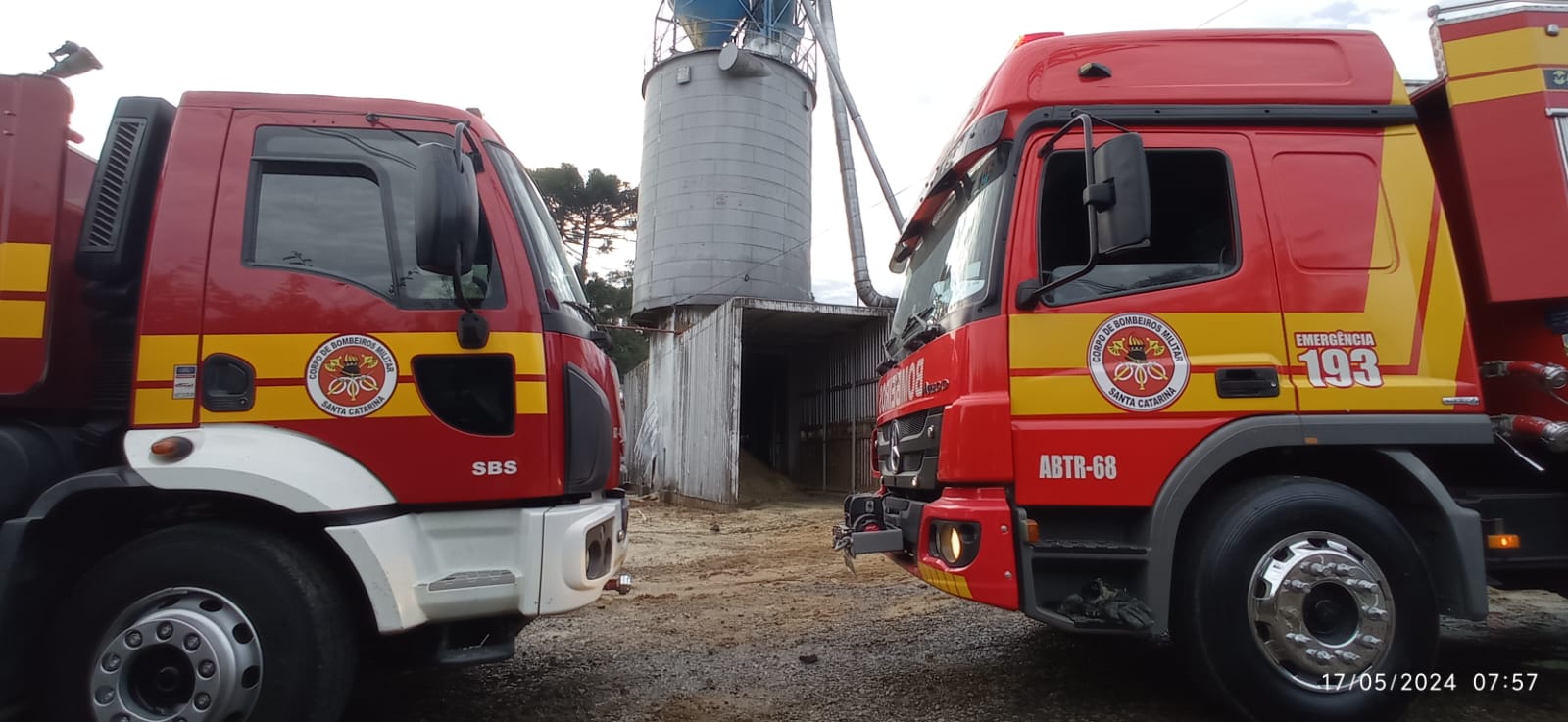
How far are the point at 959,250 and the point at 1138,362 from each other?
987mm

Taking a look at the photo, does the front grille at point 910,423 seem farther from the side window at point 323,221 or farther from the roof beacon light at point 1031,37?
the side window at point 323,221

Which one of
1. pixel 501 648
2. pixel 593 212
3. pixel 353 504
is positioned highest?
pixel 593 212

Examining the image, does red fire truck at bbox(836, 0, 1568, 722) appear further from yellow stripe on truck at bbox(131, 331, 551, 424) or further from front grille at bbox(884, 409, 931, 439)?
yellow stripe on truck at bbox(131, 331, 551, 424)

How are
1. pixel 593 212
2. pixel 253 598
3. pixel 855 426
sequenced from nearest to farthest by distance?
pixel 253 598, pixel 855 426, pixel 593 212

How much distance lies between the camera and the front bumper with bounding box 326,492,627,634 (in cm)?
293

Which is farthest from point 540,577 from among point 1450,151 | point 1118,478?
point 1450,151

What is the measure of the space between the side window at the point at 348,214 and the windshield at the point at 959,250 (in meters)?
1.99

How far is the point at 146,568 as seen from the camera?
2.86 meters

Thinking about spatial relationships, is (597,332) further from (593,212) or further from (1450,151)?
(593,212)

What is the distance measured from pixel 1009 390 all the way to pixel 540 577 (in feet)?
6.42

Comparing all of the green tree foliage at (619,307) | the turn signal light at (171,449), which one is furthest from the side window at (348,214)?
the green tree foliage at (619,307)

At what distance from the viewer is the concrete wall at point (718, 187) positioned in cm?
2069

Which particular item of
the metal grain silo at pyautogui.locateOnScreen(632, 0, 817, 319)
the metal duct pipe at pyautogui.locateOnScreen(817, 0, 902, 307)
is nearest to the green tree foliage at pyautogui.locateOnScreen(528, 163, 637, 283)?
the metal grain silo at pyautogui.locateOnScreen(632, 0, 817, 319)

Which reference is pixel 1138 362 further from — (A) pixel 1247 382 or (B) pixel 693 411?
(B) pixel 693 411
